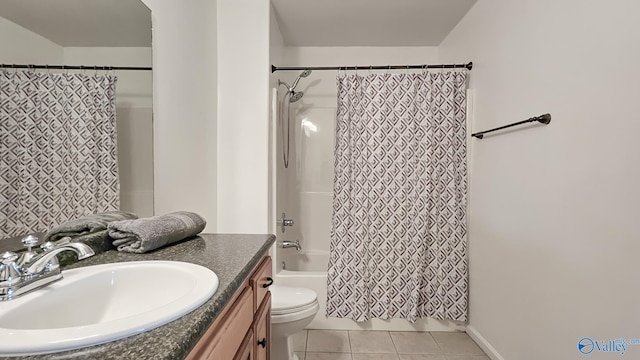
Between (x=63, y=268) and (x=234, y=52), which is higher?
(x=234, y=52)

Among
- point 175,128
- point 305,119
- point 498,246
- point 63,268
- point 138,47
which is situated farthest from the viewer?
point 305,119

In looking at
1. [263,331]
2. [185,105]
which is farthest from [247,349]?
[185,105]

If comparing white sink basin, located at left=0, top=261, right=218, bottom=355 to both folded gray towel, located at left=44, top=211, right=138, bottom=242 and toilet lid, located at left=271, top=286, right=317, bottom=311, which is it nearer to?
folded gray towel, located at left=44, top=211, right=138, bottom=242

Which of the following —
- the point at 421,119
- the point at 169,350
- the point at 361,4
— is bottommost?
the point at 169,350

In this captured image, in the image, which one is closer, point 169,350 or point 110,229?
point 169,350

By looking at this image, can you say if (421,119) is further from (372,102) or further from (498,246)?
(498,246)

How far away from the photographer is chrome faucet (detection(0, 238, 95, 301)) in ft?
1.90

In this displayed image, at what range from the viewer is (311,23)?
7.93 feet

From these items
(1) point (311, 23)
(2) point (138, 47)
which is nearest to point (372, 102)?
(1) point (311, 23)

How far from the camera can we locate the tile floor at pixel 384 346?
1.85 metres

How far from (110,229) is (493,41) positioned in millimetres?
2278

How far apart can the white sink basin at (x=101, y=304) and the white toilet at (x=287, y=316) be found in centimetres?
86

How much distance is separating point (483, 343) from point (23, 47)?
2.60 meters

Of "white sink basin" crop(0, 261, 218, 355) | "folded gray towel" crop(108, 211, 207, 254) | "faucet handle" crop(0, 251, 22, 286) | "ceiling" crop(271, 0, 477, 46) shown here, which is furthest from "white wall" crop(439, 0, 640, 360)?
"faucet handle" crop(0, 251, 22, 286)
